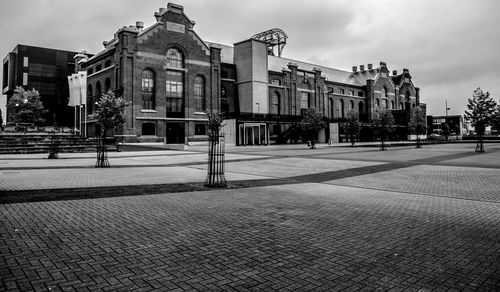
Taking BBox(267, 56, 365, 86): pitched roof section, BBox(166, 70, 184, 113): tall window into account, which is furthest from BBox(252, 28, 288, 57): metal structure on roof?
BBox(166, 70, 184, 113): tall window

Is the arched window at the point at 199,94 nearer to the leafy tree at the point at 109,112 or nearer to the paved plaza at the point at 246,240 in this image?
the leafy tree at the point at 109,112

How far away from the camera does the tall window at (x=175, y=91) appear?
149ft

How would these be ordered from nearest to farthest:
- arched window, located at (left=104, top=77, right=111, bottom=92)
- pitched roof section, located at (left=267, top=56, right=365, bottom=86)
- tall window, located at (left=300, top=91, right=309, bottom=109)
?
arched window, located at (left=104, top=77, right=111, bottom=92), pitched roof section, located at (left=267, top=56, right=365, bottom=86), tall window, located at (left=300, top=91, right=309, bottom=109)

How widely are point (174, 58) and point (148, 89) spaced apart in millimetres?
6365

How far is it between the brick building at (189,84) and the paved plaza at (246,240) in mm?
35133

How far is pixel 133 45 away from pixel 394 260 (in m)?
43.5

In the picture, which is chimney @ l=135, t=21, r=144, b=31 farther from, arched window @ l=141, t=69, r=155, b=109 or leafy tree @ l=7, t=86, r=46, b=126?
leafy tree @ l=7, t=86, r=46, b=126

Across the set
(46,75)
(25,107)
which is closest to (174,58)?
(25,107)

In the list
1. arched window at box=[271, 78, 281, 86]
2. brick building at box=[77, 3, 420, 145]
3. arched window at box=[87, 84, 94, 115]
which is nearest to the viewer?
brick building at box=[77, 3, 420, 145]

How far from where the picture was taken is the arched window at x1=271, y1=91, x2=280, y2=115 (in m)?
58.7

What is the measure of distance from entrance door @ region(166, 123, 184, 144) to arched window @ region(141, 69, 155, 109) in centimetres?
394

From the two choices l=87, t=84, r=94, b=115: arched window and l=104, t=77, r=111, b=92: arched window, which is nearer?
l=104, t=77, r=111, b=92: arched window

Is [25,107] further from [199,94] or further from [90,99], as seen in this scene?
[199,94]

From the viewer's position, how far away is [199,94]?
48.7 metres
